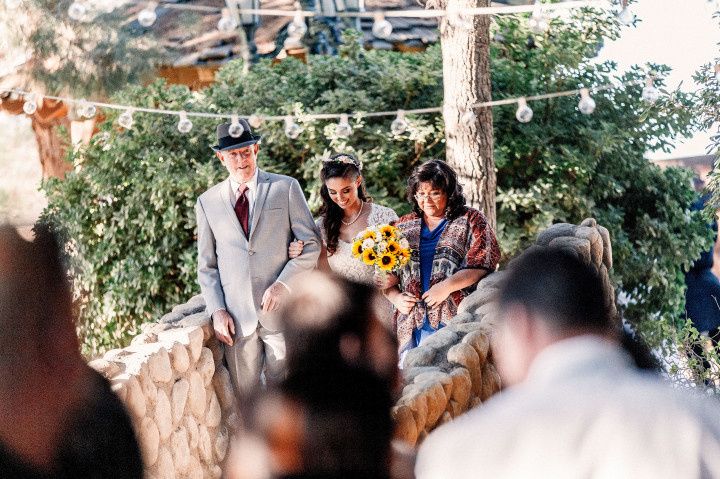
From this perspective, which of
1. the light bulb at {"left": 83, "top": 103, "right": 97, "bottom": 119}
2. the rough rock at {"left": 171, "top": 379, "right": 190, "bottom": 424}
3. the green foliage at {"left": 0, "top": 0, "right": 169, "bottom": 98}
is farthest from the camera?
the green foliage at {"left": 0, "top": 0, "right": 169, "bottom": 98}

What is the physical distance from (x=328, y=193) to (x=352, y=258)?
0.36 m

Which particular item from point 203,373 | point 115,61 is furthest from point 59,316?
point 115,61

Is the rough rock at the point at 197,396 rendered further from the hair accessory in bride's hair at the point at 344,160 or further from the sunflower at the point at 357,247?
the hair accessory in bride's hair at the point at 344,160

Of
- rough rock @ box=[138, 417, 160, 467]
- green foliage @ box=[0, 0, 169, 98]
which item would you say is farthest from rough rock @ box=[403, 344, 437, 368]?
green foliage @ box=[0, 0, 169, 98]

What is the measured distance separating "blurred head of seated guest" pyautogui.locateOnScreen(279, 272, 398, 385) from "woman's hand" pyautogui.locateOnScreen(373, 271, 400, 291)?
11.8 feet

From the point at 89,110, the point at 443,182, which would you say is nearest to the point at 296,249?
the point at 443,182

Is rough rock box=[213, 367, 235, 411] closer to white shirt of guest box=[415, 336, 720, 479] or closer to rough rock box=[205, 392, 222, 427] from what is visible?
rough rock box=[205, 392, 222, 427]

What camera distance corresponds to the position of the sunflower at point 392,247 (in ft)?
17.1

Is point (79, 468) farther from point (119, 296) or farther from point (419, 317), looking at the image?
point (119, 296)

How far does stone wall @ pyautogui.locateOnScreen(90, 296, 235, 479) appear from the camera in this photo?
4.49m

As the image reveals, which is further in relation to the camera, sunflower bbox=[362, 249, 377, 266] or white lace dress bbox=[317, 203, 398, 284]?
white lace dress bbox=[317, 203, 398, 284]

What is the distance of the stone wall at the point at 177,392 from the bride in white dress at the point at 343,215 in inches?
29.3

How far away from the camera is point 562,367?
1.86 m

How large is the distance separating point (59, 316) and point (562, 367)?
33.8 inches
